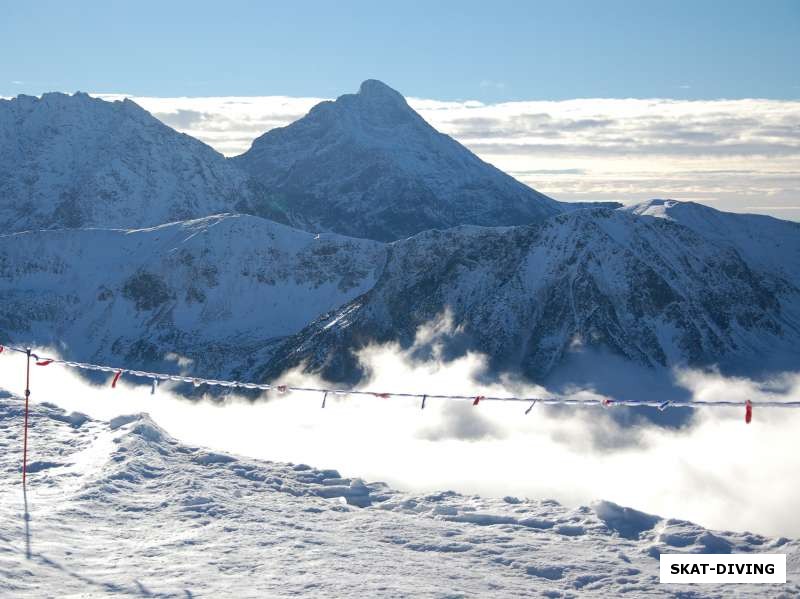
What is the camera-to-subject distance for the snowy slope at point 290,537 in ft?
119

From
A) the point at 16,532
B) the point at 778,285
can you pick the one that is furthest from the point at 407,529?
the point at 778,285

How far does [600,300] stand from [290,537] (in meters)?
139

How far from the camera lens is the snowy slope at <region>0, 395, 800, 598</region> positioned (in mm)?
36281

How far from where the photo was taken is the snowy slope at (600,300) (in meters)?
172

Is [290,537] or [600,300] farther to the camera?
[600,300]

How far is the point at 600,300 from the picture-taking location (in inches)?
6900

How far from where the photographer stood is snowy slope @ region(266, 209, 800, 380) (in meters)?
172

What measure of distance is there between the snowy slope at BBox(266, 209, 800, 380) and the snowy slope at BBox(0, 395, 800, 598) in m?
121

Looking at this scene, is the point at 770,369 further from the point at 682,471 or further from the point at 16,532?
the point at 16,532

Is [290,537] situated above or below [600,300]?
below

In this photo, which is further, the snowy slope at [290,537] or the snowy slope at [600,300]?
the snowy slope at [600,300]

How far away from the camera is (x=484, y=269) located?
7416 inches

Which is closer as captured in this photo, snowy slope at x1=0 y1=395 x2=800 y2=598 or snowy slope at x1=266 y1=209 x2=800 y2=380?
snowy slope at x1=0 y1=395 x2=800 y2=598

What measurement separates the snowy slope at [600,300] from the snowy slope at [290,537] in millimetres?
121347
